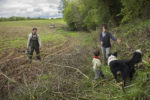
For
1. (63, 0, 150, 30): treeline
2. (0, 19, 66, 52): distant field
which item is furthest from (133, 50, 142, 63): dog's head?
(0, 19, 66, 52): distant field

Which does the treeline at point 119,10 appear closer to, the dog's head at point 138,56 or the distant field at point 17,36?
the distant field at point 17,36

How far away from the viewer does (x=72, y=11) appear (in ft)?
78.4

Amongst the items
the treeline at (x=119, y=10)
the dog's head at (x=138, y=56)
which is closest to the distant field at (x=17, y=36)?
the treeline at (x=119, y=10)

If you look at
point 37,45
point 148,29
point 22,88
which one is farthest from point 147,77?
point 37,45

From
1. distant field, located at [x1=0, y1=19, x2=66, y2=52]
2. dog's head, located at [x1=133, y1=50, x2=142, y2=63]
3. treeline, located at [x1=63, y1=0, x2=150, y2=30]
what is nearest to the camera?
dog's head, located at [x1=133, y1=50, x2=142, y2=63]

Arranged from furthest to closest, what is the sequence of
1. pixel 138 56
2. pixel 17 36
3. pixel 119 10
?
pixel 17 36 → pixel 119 10 → pixel 138 56

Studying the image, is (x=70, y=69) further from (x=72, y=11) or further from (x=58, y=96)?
(x=72, y=11)

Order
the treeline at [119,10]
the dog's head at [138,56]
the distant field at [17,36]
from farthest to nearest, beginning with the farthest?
the distant field at [17,36] < the treeline at [119,10] < the dog's head at [138,56]

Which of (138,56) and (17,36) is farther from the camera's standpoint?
(17,36)

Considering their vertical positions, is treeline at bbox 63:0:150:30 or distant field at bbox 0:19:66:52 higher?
treeline at bbox 63:0:150:30

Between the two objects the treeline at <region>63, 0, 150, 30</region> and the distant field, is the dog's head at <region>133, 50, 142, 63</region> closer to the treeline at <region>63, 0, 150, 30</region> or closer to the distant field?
the treeline at <region>63, 0, 150, 30</region>

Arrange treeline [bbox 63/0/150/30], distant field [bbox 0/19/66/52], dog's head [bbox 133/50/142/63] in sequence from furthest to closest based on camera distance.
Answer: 1. distant field [bbox 0/19/66/52]
2. treeline [bbox 63/0/150/30]
3. dog's head [bbox 133/50/142/63]

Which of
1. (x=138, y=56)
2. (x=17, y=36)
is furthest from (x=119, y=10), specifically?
(x=17, y=36)

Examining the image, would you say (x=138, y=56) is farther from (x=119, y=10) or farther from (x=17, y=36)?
(x=17, y=36)
